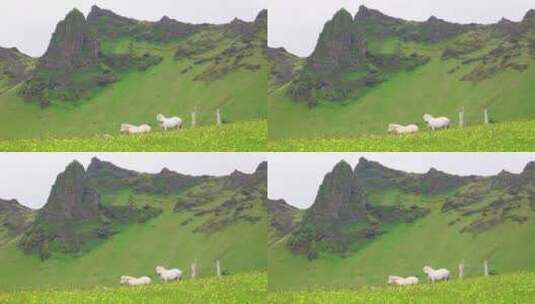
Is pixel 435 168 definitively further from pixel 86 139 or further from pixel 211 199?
pixel 86 139

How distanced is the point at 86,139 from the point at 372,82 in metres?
6.83

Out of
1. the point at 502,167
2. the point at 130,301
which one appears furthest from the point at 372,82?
the point at 130,301

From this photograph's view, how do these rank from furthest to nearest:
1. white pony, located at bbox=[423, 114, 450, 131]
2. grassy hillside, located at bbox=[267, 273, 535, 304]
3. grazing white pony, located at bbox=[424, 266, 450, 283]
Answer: white pony, located at bbox=[423, 114, 450, 131], grazing white pony, located at bbox=[424, 266, 450, 283], grassy hillside, located at bbox=[267, 273, 535, 304]

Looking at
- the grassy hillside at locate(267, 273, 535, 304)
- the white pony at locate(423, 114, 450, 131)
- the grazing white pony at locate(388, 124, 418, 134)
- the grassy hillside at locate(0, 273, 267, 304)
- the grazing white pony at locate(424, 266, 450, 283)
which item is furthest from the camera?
the grazing white pony at locate(388, 124, 418, 134)

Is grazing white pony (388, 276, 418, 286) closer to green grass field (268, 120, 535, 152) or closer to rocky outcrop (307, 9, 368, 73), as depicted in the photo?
green grass field (268, 120, 535, 152)

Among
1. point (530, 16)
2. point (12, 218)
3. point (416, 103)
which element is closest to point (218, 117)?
point (416, 103)

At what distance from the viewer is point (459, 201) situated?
24844mm

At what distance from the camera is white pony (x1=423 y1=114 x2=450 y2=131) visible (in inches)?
976

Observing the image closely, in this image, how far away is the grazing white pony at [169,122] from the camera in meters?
24.8

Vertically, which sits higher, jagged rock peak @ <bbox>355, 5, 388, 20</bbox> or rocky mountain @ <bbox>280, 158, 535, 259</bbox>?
jagged rock peak @ <bbox>355, 5, 388, 20</bbox>

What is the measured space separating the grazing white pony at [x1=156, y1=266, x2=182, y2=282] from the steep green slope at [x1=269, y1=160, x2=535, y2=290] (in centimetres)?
215

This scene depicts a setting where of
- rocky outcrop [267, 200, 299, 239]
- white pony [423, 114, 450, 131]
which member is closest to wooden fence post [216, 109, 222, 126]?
rocky outcrop [267, 200, 299, 239]

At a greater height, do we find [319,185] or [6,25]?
[6,25]

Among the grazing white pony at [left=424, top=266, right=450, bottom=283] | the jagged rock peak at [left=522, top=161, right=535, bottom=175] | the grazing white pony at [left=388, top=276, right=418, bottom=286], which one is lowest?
the grazing white pony at [left=388, top=276, right=418, bottom=286]
